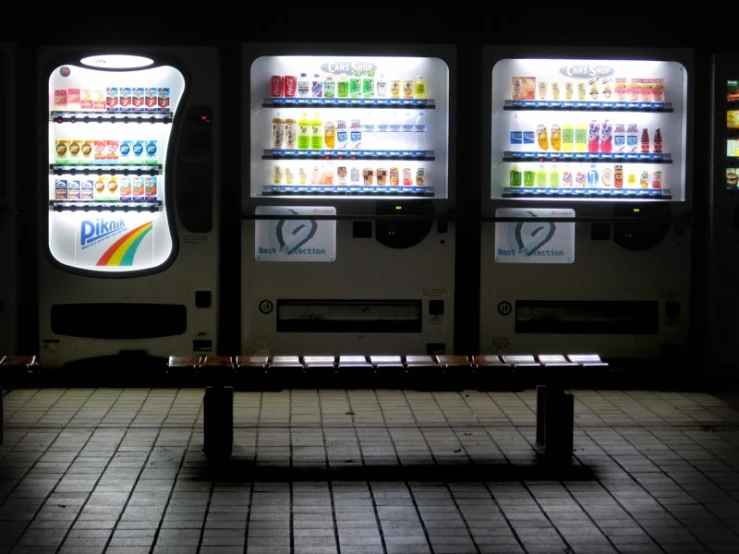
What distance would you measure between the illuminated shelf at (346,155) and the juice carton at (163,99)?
0.80 metres

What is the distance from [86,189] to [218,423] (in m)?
2.76

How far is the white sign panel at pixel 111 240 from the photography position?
290 inches

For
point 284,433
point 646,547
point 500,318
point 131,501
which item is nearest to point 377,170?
point 500,318

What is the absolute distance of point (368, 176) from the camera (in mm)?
7496

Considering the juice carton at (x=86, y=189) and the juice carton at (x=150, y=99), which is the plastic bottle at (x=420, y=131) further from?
the juice carton at (x=86, y=189)

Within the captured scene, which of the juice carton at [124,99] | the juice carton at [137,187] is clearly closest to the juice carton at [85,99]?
the juice carton at [124,99]

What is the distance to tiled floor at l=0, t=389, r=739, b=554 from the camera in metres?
4.18

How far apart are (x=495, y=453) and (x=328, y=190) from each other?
268 cm

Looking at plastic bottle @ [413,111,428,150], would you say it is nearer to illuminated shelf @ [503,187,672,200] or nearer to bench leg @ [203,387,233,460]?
illuminated shelf @ [503,187,672,200]

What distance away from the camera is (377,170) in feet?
24.7

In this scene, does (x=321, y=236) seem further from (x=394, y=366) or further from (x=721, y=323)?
(x=721, y=323)

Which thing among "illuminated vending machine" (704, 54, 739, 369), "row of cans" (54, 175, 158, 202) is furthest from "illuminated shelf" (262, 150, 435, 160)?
"illuminated vending machine" (704, 54, 739, 369)

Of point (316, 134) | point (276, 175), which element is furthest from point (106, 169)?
point (316, 134)

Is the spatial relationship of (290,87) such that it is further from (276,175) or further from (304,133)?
(276,175)
